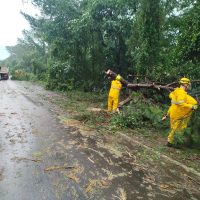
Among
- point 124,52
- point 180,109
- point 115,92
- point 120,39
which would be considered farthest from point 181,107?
point 124,52

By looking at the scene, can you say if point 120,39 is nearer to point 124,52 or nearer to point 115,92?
point 124,52

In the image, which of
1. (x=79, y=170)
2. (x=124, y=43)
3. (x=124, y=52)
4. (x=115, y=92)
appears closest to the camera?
(x=79, y=170)

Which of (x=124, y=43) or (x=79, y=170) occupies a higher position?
(x=124, y=43)

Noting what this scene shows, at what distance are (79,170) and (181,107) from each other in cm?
335

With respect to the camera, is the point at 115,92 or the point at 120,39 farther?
the point at 120,39

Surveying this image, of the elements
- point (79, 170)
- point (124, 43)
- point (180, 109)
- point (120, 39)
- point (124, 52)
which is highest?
point (120, 39)

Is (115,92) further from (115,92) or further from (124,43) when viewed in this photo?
(124,43)

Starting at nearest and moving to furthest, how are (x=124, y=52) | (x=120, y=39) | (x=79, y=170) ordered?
1. (x=79, y=170)
2. (x=120, y=39)
3. (x=124, y=52)

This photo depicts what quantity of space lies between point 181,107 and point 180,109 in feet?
0.21

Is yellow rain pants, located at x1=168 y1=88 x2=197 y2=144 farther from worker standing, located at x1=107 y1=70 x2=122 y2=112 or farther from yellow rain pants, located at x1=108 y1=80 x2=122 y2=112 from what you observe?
yellow rain pants, located at x1=108 y1=80 x2=122 y2=112

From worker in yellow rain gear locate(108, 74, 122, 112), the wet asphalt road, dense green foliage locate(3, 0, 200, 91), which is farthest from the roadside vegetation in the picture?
the wet asphalt road

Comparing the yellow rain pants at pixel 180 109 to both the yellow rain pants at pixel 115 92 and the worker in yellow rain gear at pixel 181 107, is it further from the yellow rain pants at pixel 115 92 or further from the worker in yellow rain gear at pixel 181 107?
the yellow rain pants at pixel 115 92

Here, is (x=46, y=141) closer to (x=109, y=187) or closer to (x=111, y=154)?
(x=111, y=154)

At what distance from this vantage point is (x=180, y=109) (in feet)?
25.4
